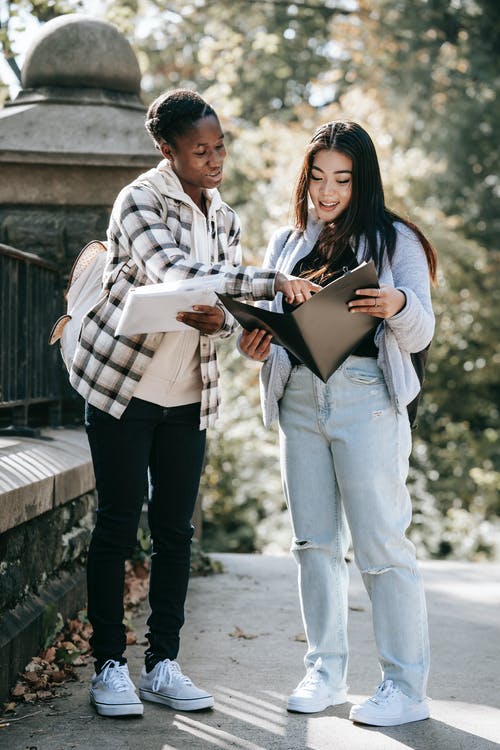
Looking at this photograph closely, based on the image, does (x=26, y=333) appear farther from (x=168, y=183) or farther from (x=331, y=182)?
(x=331, y=182)

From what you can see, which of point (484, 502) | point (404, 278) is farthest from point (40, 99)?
point (484, 502)

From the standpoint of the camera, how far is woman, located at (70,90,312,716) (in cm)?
308

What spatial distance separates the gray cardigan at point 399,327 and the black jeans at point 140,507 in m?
0.27

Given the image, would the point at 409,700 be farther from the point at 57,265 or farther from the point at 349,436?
the point at 57,265

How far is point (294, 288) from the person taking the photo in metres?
2.94

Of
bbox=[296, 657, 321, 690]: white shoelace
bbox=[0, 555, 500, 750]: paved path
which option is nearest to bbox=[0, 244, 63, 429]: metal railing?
bbox=[0, 555, 500, 750]: paved path

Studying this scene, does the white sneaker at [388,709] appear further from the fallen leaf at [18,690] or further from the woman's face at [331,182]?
the woman's face at [331,182]

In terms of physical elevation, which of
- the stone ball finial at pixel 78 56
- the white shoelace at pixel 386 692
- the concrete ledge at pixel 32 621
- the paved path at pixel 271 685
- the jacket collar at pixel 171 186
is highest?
the stone ball finial at pixel 78 56

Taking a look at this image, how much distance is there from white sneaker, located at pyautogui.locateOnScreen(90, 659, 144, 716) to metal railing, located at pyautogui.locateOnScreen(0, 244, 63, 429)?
1.43 metres

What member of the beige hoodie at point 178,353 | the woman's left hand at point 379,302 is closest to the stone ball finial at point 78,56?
the beige hoodie at point 178,353

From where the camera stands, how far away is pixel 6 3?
662 centimetres

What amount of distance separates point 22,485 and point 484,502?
279 inches

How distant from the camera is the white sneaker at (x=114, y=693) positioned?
3182 mm

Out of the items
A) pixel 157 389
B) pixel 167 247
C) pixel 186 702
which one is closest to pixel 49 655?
pixel 186 702
